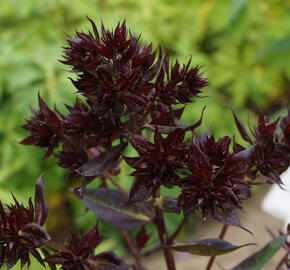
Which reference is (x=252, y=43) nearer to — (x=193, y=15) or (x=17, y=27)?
(x=193, y=15)

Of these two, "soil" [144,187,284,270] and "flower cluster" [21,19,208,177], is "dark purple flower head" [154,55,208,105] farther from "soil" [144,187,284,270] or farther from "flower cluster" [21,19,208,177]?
"soil" [144,187,284,270]

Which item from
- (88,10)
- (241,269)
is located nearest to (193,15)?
(88,10)

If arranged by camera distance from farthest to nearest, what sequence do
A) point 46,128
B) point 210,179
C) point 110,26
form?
point 110,26, point 46,128, point 210,179

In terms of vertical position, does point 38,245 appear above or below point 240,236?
above

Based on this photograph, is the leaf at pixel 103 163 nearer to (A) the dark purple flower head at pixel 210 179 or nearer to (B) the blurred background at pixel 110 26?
(A) the dark purple flower head at pixel 210 179

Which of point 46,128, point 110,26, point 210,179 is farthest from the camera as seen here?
point 110,26

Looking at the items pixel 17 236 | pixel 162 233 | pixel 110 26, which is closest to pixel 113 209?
pixel 162 233

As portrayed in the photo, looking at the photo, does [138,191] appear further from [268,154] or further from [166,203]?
[268,154]
